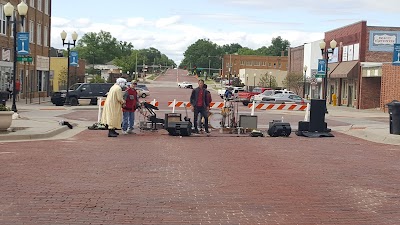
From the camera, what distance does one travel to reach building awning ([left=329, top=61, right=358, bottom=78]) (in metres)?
55.1

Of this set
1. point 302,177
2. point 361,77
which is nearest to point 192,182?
point 302,177

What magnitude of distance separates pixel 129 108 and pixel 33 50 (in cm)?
3613

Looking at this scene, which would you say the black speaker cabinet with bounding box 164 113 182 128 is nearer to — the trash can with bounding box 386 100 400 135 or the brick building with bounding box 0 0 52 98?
the trash can with bounding box 386 100 400 135

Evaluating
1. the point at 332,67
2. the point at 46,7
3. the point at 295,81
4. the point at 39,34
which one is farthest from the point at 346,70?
the point at 46,7

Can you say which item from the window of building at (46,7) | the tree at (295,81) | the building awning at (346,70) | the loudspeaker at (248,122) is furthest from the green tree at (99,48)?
the loudspeaker at (248,122)

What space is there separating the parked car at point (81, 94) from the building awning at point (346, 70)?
22.4 metres

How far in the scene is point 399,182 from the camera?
38.6 ft

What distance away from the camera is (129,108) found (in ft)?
65.8

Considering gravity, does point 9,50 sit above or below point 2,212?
above

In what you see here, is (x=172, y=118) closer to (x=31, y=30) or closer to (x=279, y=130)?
(x=279, y=130)

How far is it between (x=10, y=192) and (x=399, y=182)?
23.3ft

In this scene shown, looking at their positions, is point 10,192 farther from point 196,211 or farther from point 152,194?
point 196,211

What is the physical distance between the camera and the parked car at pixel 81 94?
139 feet

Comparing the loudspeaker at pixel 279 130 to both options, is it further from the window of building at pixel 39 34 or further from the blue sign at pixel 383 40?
the window of building at pixel 39 34
